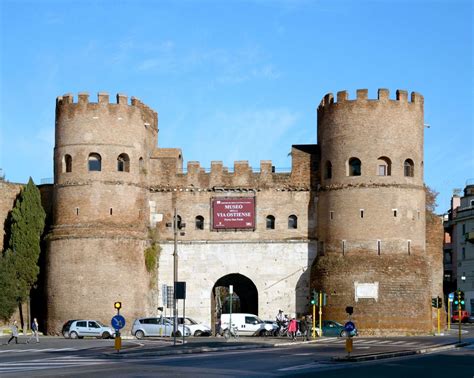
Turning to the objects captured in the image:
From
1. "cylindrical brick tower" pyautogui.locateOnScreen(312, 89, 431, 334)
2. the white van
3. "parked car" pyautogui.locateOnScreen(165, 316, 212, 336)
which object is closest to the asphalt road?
the white van

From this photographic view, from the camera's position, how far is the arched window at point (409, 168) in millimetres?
66938

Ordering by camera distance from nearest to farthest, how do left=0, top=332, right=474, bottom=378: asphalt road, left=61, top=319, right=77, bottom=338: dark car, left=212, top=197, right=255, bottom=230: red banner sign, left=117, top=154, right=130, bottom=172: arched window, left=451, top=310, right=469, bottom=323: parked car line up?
1. left=0, top=332, right=474, bottom=378: asphalt road
2. left=61, top=319, right=77, bottom=338: dark car
3. left=117, top=154, right=130, bottom=172: arched window
4. left=212, top=197, right=255, bottom=230: red banner sign
5. left=451, top=310, right=469, bottom=323: parked car

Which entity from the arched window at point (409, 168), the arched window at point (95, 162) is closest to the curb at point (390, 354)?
the arched window at point (409, 168)

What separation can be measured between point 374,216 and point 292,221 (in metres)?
5.88

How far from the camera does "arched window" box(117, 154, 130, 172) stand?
67375 millimetres

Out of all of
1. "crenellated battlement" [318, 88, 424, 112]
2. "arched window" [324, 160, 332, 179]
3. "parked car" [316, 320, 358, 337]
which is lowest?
"parked car" [316, 320, 358, 337]

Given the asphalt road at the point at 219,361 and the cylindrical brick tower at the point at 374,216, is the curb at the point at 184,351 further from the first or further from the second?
the cylindrical brick tower at the point at 374,216

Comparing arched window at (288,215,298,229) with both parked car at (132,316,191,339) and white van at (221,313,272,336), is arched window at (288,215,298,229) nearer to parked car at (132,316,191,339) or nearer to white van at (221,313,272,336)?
white van at (221,313,272,336)

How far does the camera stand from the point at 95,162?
66.9 meters

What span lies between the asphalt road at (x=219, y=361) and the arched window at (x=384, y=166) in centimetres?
1710

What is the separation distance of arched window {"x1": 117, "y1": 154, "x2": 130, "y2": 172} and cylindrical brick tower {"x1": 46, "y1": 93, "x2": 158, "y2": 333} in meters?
0.06

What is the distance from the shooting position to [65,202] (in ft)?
219

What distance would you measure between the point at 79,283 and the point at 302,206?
50.2 feet

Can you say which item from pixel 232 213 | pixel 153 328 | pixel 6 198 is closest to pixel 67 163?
pixel 6 198
